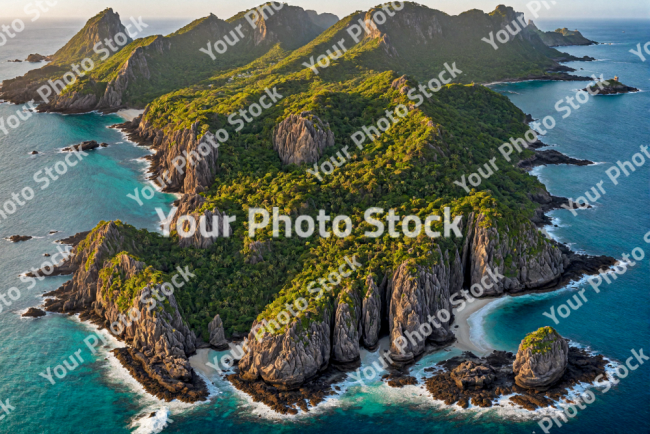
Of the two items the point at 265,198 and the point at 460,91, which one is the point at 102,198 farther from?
the point at 460,91

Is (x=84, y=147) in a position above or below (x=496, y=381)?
above

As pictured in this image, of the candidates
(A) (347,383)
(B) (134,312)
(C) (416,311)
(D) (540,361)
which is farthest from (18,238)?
(D) (540,361)

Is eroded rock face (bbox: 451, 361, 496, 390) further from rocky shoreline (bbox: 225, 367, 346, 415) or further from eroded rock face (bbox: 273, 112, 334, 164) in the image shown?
eroded rock face (bbox: 273, 112, 334, 164)

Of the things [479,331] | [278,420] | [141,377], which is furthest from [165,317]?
[479,331]

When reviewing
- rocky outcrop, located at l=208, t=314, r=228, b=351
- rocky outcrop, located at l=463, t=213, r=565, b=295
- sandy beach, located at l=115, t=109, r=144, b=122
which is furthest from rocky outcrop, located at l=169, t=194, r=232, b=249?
sandy beach, located at l=115, t=109, r=144, b=122

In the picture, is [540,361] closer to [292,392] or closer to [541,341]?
[541,341]

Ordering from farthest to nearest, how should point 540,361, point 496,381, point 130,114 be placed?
point 130,114 < point 496,381 < point 540,361

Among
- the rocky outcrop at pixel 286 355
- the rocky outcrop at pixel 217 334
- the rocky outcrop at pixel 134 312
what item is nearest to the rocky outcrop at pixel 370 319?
the rocky outcrop at pixel 286 355
